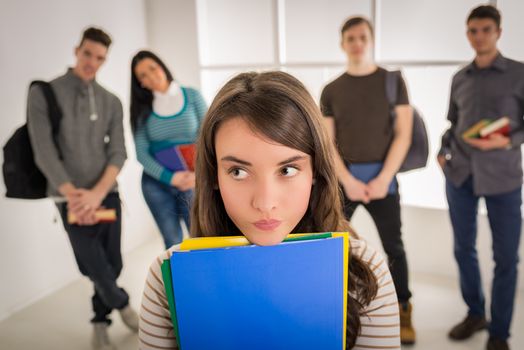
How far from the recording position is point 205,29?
370 centimetres

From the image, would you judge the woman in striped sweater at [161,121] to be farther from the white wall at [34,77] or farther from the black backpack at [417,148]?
the black backpack at [417,148]

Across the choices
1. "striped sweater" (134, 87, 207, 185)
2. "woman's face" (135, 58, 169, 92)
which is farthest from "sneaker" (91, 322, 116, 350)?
"woman's face" (135, 58, 169, 92)

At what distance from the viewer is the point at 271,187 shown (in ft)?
2.47

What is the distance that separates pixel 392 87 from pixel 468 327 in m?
1.25

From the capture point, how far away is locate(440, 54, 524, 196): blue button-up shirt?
81.0 inches

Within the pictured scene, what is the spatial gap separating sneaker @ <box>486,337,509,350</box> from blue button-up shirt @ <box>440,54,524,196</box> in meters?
0.71

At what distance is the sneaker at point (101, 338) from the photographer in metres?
2.43

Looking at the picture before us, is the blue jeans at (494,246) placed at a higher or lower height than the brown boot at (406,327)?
higher

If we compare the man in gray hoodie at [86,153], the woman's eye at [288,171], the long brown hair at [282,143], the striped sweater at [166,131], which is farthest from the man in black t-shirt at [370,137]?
the woman's eye at [288,171]

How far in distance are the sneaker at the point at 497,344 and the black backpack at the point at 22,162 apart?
2.24 metres

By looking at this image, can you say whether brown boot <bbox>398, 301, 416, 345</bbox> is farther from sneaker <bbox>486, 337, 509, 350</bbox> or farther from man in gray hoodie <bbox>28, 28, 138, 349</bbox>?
man in gray hoodie <bbox>28, 28, 138, 349</bbox>

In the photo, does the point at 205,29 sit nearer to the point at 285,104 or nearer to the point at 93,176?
the point at 93,176

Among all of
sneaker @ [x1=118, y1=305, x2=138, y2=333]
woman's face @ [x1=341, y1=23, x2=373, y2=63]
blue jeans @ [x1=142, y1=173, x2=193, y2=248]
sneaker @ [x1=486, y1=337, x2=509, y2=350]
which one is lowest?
sneaker @ [x1=486, y1=337, x2=509, y2=350]

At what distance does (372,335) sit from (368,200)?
1.46 meters
